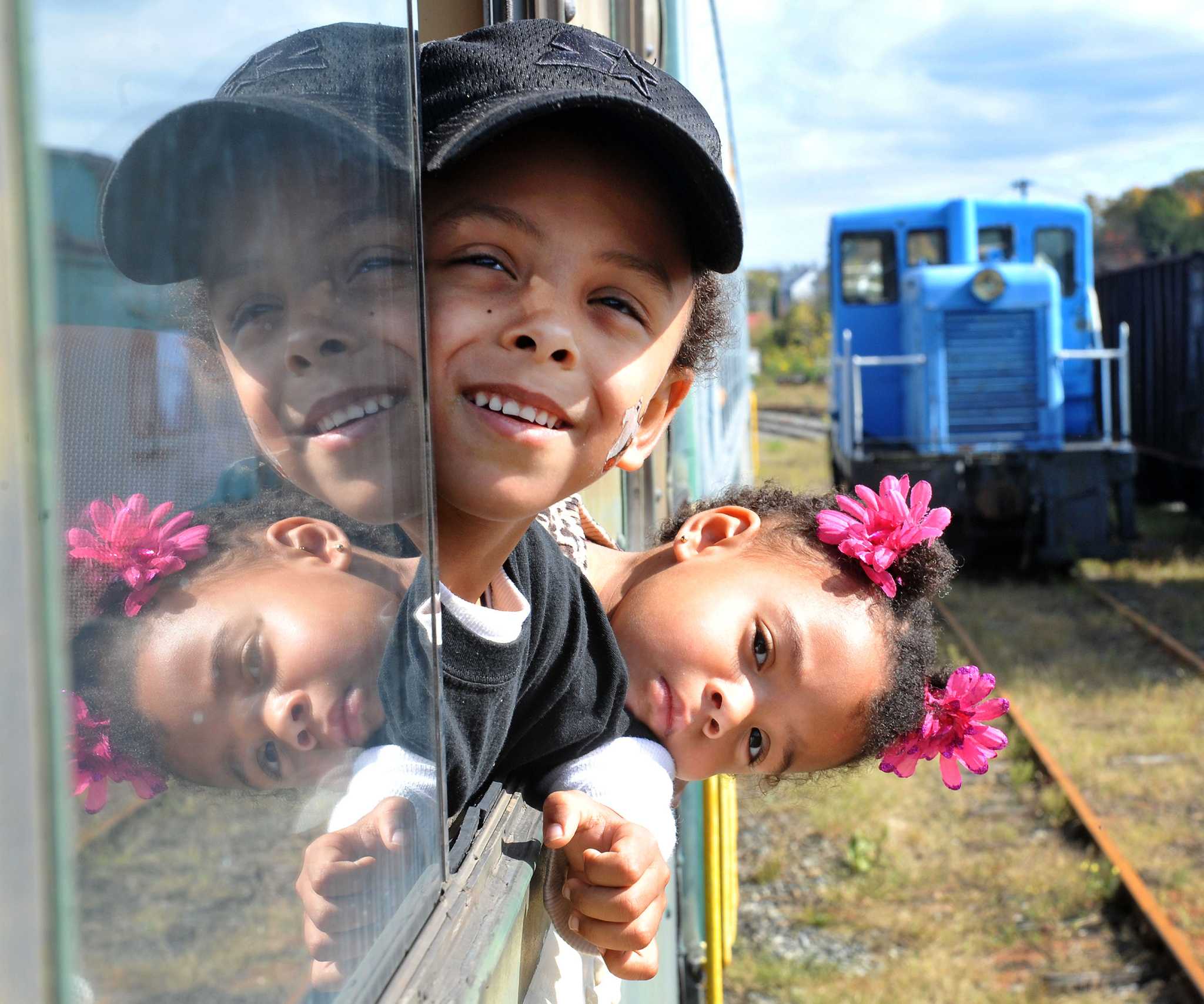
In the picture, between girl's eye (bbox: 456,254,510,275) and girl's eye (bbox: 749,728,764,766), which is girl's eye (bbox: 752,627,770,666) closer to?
girl's eye (bbox: 749,728,764,766)

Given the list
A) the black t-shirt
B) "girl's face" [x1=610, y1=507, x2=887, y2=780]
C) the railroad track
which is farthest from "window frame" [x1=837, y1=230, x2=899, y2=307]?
the railroad track

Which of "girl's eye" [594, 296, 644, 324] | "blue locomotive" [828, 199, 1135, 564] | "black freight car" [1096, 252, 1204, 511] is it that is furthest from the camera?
"black freight car" [1096, 252, 1204, 511]

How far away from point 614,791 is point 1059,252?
11.0m

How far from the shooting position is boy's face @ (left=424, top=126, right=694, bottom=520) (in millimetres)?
1092

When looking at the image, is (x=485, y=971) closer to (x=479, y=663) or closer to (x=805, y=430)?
(x=479, y=663)

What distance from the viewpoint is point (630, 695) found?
1761 mm

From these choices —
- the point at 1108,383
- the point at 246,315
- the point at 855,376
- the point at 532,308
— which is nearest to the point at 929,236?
the point at 855,376

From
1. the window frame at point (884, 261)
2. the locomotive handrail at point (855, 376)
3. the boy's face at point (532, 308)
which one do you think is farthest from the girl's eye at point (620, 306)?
the window frame at point (884, 261)

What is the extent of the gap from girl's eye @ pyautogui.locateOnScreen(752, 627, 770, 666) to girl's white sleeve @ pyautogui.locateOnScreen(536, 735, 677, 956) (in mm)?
285

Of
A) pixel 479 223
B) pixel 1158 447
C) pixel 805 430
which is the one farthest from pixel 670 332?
pixel 805 430

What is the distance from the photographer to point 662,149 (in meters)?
1.17

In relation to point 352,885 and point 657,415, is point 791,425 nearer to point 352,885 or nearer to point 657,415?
point 657,415

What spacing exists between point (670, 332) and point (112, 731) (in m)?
0.88

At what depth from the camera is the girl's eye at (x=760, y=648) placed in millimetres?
1834
